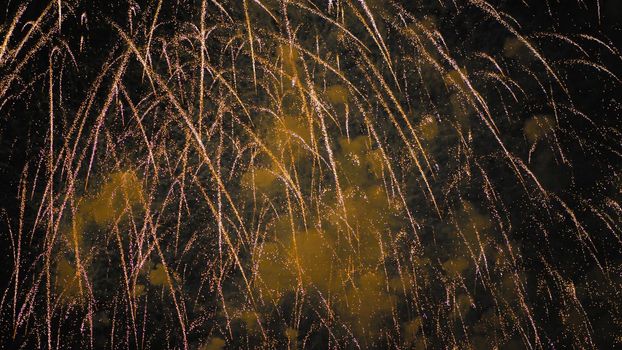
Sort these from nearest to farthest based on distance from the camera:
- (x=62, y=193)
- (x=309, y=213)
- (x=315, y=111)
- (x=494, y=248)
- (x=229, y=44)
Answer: (x=315, y=111) → (x=62, y=193) → (x=229, y=44) → (x=309, y=213) → (x=494, y=248)

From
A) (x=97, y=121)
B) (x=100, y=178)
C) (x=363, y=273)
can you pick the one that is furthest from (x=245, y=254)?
(x=97, y=121)

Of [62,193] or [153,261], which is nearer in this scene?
[62,193]

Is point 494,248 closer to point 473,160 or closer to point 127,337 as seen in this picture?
point 473,160

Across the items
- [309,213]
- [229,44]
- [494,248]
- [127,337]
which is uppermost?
[229,44]

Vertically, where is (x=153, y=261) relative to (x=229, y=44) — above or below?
below

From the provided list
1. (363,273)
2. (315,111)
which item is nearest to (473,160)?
(363,273)

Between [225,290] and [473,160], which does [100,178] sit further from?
[473,160]

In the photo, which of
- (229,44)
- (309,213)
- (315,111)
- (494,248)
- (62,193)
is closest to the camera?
(315,111)
